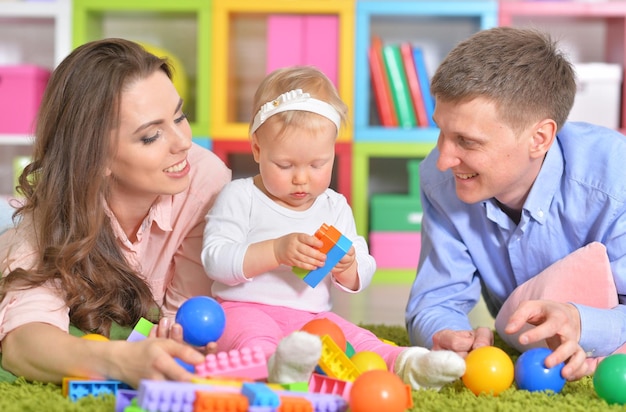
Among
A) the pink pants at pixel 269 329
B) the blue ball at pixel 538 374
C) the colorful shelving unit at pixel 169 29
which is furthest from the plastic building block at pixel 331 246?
the colorful shelving unit at pixel 169 29

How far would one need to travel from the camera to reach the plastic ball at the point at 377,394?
3.44 feet

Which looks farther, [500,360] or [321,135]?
[321,135]

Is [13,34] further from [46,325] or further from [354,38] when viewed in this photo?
[46,325]

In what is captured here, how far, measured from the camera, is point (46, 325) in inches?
52.6

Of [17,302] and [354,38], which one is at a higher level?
[354,38]

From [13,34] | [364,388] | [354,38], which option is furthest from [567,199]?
[13,34]

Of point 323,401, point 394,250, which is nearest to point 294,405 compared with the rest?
point 323,401

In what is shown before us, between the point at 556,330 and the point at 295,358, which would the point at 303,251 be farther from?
the point at 556,330

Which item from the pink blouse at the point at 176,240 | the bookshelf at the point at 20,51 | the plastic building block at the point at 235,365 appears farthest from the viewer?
the bookshelf at the point at 20,51

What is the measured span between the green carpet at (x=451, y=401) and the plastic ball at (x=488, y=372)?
0.04 feet

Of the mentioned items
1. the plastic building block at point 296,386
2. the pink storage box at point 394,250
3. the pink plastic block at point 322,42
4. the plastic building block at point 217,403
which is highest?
the pink plastic block at point 322,42

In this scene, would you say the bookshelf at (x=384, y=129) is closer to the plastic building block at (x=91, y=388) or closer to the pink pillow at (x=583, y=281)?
the pink pillow at (x=583, y=281)

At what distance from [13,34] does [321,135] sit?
255cm

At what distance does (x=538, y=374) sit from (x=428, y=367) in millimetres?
173
